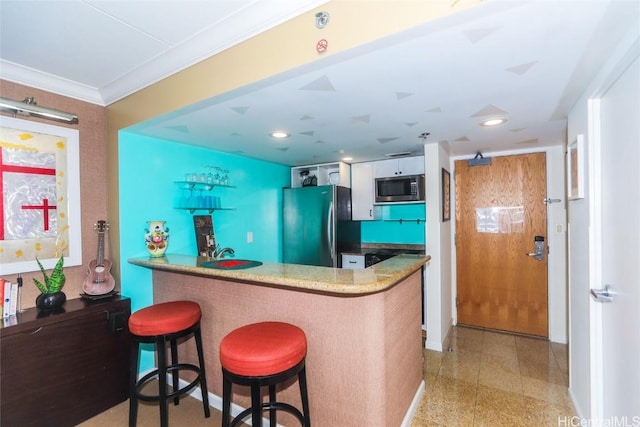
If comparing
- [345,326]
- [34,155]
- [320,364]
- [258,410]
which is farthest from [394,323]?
[34,155]

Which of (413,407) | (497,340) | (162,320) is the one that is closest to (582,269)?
(413,407)

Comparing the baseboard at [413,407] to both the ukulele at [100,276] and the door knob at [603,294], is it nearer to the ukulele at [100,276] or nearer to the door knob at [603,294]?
the door knob at [603,294]

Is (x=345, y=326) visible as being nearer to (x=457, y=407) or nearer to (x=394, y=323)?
(x=394, y=323)

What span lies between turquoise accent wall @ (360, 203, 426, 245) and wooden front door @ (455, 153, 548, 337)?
1.50 ft

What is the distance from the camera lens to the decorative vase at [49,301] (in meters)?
1.92

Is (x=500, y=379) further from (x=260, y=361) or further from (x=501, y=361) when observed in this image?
(x=260, y=361)

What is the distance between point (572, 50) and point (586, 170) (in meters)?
0.80

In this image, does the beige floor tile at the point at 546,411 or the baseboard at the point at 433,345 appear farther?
the baseboard at the point at 433,345

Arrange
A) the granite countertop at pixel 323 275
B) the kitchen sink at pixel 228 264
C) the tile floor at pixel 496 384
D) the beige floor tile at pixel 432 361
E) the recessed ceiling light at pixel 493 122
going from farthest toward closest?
the beige floor tile at pixel 432 361, the recessed ceiling light at pixel 493 122, the tile floor at pixel 496 384, the kitchen sink at pixel 228 264, the granite countertop at pixel 323 275

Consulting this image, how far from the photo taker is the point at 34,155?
1985mm

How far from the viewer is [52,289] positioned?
6.46 ft

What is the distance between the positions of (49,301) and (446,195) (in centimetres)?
362

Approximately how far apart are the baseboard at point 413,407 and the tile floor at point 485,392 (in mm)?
32

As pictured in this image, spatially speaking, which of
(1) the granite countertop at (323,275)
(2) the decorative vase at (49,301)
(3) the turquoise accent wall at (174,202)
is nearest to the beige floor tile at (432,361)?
(1) the granite countertop at (323,275)
